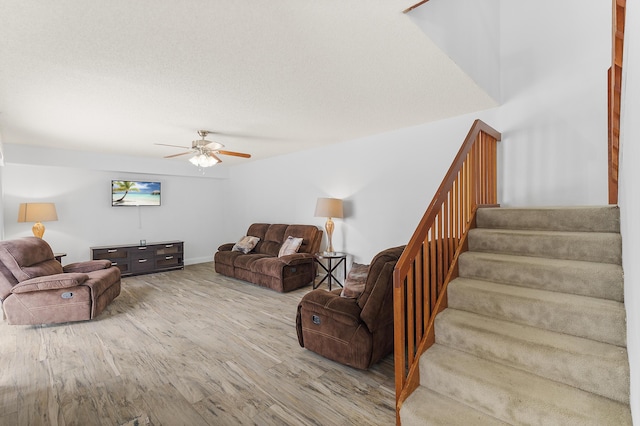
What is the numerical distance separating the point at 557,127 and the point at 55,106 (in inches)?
201

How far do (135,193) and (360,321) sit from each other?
19.0 feet

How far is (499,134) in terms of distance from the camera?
3332mm

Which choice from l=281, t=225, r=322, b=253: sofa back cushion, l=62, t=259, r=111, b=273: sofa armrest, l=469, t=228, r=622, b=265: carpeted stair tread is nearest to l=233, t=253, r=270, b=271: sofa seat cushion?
l=281, t=225, r=322, b=253: sofa back cushion

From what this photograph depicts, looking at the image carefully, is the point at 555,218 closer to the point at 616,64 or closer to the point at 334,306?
the point at 616,64

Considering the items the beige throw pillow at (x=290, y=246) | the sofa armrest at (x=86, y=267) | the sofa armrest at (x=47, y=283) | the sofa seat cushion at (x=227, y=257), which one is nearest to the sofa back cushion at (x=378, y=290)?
the beige throw pillow at (x=290, y=246)

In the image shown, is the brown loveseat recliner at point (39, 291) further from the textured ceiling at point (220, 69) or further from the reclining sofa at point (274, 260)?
the reclining sofa at point (274, 260)

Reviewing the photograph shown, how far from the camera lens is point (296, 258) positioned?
4.74m

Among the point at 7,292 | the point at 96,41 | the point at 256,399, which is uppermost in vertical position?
the point at 96,41

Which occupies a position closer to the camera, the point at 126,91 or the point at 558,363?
the point at 558,363

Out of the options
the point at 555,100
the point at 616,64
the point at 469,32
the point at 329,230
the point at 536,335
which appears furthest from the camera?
the point at 329,230

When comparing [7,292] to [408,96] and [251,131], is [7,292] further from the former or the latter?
[408,96]

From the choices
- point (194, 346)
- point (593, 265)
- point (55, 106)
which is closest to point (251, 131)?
point (55, 106)

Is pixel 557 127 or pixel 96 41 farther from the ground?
pixel 96 41

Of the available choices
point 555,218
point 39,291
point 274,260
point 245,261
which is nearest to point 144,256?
point 245,261
